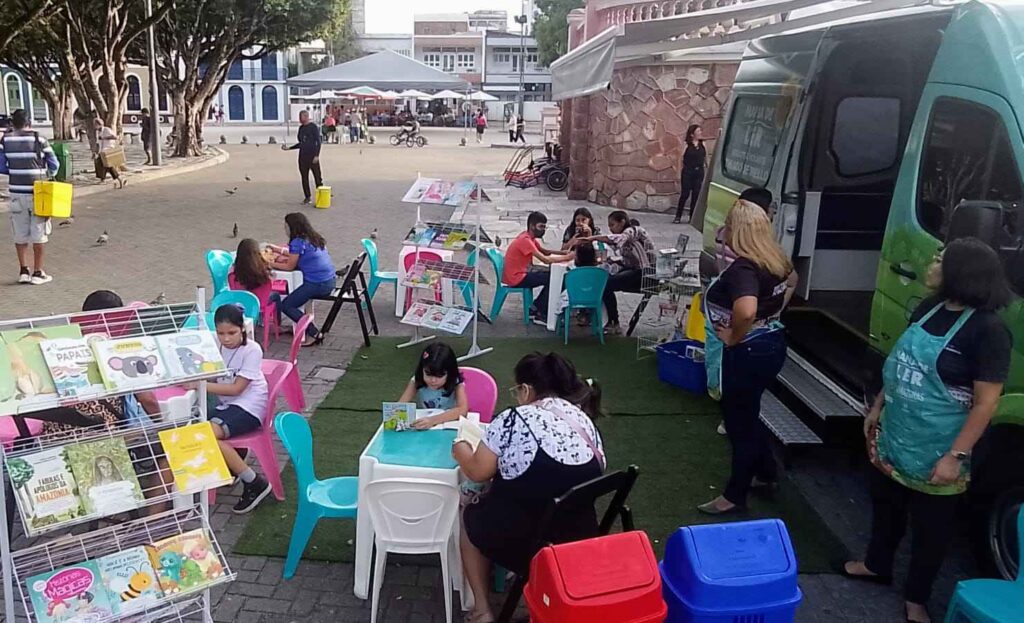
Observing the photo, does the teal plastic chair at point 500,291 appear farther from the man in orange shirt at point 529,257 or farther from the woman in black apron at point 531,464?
the woman in black apron at point 531,464

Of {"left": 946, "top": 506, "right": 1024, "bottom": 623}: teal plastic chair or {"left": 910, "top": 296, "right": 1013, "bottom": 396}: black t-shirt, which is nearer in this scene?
{"left": 946, "top": 506, "right": 1024, "bottom": 623}: teal plastic chair

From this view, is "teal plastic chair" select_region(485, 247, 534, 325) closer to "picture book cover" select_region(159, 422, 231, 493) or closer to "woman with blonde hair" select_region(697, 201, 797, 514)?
"woman with blonde hair" select_region(697, 201, 797, 514)

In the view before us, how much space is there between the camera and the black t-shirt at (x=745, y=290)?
4.28 metres

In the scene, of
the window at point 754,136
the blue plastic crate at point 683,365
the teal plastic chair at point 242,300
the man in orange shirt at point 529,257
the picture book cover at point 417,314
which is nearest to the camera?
the window at point 754,136

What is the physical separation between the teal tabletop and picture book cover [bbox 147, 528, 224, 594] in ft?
2.95

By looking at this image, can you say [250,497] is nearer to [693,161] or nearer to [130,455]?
[130,455]

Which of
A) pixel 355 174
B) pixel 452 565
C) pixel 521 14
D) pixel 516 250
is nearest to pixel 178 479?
pixel 452 565

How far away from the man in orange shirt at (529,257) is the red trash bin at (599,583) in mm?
5142

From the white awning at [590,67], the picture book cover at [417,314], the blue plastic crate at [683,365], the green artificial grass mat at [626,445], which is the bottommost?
the green artificial grass mat at [626,445]

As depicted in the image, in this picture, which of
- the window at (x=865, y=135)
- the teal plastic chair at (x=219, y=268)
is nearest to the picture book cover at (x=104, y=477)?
the teal plastic chair at (x=219, y=268)

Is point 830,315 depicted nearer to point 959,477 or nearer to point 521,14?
point 959,477

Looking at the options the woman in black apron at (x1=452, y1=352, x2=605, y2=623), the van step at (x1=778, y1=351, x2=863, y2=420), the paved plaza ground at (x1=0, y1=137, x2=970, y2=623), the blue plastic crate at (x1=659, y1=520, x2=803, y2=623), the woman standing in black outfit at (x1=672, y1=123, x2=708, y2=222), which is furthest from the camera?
the woman standing in black outfit at (x1=672, y1=123, x2=708, y2=222)

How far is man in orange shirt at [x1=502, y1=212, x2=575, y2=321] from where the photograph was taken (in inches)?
315

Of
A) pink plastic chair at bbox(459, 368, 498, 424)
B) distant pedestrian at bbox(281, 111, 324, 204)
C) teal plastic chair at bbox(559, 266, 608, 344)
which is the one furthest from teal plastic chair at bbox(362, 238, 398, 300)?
distant pedestrian at bbox(281, 111, 324, 204)
